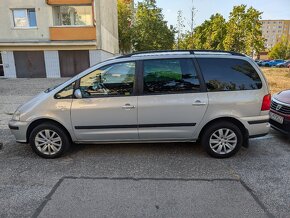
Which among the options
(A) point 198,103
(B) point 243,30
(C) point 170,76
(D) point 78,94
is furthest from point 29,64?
(B) point 243,30

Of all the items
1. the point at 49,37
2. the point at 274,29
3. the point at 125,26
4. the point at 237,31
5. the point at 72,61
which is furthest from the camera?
the point at 274,29

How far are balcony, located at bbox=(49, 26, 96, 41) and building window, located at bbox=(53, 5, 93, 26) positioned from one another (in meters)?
0.86

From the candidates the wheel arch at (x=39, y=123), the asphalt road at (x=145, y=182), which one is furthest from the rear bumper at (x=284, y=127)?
the wheel arch at (x=39, y=123)

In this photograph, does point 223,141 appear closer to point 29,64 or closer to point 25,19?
point 29,64

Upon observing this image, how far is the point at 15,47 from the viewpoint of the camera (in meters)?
18.0

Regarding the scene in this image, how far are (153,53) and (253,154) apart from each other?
2.51m

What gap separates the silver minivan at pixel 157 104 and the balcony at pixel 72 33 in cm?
1451

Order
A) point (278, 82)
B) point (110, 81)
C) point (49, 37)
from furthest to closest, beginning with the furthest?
point (49, 37) → point (278, 82) → point (110, 81)

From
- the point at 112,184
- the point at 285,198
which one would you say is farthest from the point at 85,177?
the point at 285,198

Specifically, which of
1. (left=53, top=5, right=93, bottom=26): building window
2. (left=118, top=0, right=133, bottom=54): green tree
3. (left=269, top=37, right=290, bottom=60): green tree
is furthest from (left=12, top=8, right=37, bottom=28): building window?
(left=269, top=37, right=290, bottom=60): green tree

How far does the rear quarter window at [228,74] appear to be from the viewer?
405cm

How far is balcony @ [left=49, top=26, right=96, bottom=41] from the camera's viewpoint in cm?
1752

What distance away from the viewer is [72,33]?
17.5 meters

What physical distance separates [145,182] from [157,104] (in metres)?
1.25
